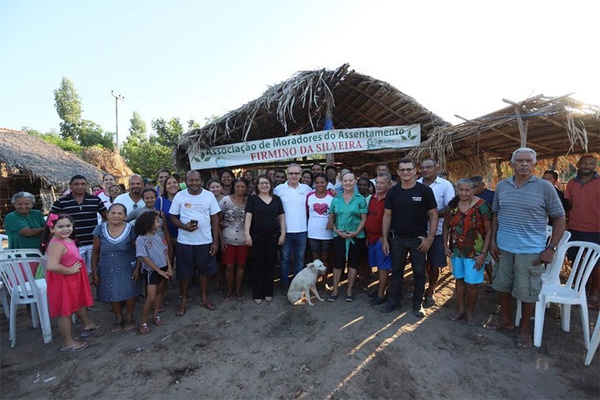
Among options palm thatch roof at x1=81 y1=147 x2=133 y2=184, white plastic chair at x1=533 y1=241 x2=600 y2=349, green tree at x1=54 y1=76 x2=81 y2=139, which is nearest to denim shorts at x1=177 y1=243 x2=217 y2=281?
white plastic chair at x1=533 y1=241 x2=600 y2=349

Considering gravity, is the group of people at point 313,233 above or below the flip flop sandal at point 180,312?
above

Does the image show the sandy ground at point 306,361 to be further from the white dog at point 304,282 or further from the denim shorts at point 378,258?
the denim shorts at point 378,258

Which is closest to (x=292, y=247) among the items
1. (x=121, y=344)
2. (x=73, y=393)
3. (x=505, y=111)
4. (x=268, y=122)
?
(x=121, y=344)

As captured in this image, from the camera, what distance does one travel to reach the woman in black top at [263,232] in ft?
12.7

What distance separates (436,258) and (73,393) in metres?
3.74

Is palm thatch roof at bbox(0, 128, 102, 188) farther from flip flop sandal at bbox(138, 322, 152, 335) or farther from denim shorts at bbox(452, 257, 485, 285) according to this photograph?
denim shorts at bbox(452, 257, 485, 285)

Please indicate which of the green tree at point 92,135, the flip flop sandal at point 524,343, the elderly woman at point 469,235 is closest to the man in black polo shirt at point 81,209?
the elderly woman at point 469,235

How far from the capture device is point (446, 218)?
3.48 metres

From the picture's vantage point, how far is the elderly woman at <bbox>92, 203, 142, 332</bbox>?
3.25 m

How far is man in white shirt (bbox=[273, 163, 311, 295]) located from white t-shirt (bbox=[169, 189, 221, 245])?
3.17ft

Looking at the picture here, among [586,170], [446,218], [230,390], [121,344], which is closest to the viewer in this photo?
[230,390]

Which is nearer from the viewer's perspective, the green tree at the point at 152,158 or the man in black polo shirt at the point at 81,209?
the man in black polo shirt at the point at 81,209

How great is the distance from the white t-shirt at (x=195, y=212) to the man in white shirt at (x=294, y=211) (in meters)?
0.97

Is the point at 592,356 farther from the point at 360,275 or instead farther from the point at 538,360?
the point at 360,275
